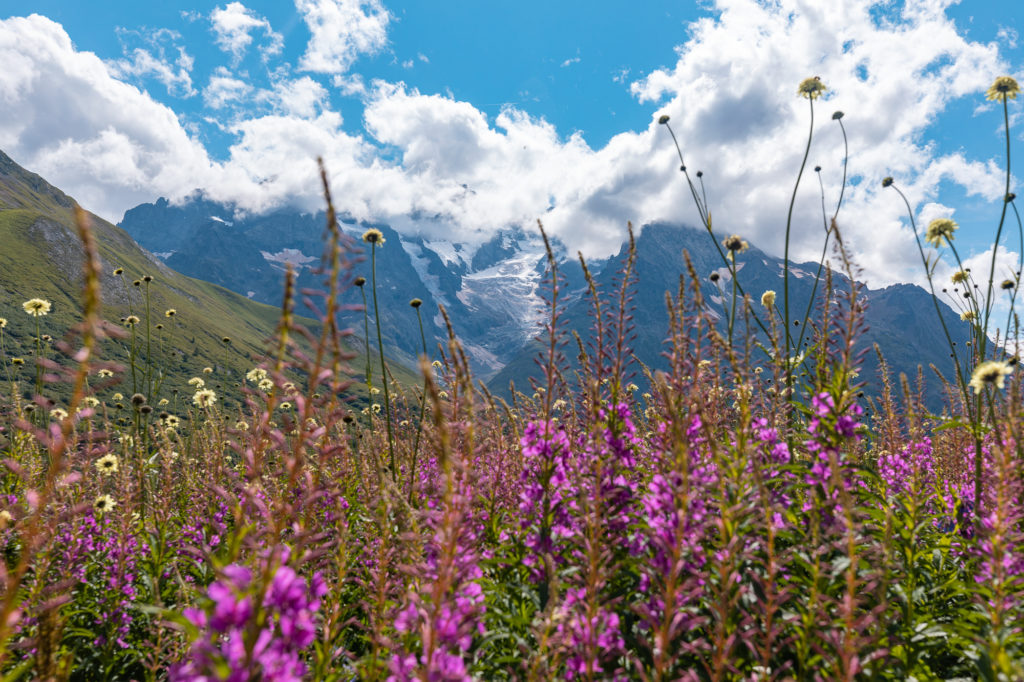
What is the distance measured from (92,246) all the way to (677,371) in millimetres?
3660

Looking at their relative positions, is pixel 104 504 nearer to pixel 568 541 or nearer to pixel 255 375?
pixel 255 375

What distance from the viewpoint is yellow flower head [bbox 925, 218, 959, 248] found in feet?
23.8

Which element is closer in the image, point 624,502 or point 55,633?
point 55,633

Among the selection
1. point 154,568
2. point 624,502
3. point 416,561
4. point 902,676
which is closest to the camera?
point 416,561

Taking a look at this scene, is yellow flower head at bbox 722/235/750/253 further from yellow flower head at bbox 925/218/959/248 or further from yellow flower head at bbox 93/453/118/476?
yellow flower head at bbox 93/453/118/476

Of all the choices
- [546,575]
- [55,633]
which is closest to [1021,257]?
→ [546,575]

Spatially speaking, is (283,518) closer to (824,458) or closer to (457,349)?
(457,349)

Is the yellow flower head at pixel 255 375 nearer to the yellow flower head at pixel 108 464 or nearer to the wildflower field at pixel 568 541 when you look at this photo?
the yellow flower head at pixel 108 464

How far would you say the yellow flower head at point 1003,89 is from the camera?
6.62m

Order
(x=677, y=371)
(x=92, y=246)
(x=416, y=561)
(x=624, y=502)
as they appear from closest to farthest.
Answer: (x=92, y=246) → (x=416, y=561) → (x=624, y=502) → (x=677, y=371)

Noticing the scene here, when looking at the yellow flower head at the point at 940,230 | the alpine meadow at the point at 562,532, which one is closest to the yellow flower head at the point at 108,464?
the alpine meadow at the point at 562,532

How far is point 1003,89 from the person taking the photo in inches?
265

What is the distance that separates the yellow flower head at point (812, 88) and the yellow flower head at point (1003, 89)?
1953mm

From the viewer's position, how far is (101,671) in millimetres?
4477
